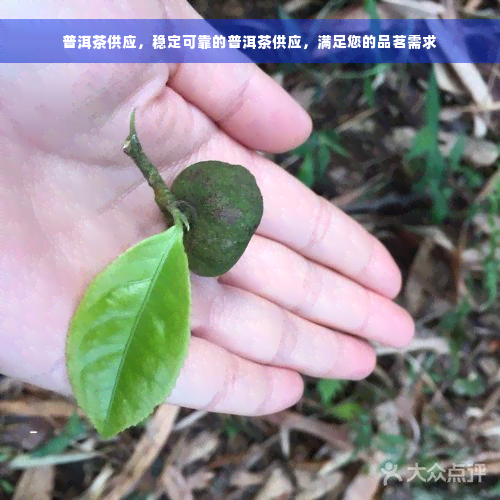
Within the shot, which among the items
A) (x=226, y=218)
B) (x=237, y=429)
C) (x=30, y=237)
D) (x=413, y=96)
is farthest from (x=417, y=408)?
(x=30, y=237)

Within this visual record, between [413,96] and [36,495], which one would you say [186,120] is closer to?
[413,96]

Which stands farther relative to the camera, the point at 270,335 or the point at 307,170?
the point at 307,170

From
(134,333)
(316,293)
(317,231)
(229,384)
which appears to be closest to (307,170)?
(317,231)

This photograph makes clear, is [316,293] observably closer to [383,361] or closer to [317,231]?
[317,231]

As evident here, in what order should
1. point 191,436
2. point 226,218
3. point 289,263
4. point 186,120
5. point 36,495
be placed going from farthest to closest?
1. point 191,436
2. point 36,495
3. point 289,263
4. point 186,120
5. point 226,218

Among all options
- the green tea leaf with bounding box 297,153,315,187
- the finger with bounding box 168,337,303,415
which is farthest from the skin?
the green tea leaf with bounding box 297,153,315,187
